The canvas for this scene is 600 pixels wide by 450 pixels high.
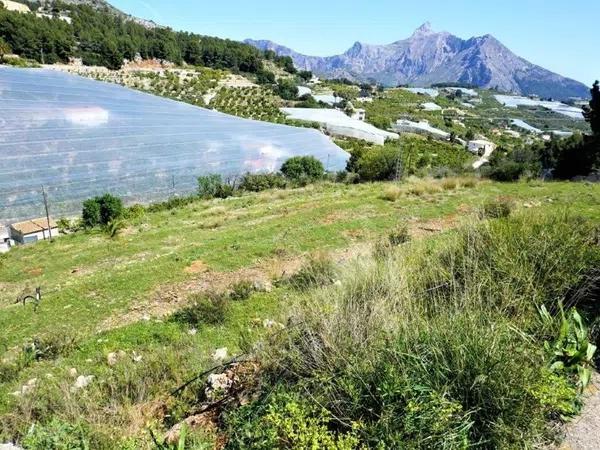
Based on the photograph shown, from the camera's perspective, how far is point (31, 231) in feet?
52.3

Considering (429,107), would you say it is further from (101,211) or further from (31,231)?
(31,231)

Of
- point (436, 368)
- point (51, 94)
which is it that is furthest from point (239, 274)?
point (51, 94)

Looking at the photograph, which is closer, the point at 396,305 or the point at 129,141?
the point at 396,305

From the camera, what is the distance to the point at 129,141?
77.3 feet

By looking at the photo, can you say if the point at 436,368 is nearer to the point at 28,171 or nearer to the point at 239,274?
the point at 239,274

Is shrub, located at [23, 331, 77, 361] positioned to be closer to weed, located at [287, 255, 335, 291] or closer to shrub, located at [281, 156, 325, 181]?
weed, located at [287, 255, 335, 291]

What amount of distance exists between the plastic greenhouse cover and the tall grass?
1774 cm

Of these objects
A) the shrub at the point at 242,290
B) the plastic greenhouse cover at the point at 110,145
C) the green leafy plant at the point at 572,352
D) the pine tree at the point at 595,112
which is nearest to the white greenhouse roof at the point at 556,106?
the pine tree at the point at 595,112

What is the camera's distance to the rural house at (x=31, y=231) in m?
15.8

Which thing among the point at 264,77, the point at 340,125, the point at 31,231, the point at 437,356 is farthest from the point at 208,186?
the point at 264,77

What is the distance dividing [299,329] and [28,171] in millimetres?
19258

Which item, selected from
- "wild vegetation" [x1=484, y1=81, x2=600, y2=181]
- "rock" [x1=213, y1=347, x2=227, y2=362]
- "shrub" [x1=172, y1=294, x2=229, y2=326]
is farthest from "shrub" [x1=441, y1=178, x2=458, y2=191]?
"rock" [x1=213, y1=347, x2=227, y2=362]

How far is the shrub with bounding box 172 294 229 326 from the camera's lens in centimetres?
620

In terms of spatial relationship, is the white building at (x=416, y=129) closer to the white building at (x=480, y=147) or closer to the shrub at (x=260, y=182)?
the white building at (x=480, y=147)
